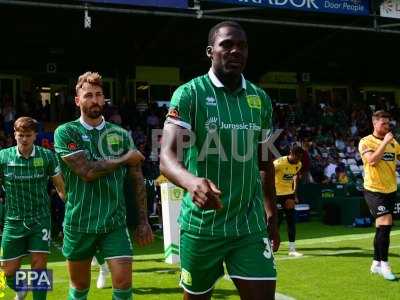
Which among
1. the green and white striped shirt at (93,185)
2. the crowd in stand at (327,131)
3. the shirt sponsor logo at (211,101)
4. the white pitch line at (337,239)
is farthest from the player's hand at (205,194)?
the crowd in stand at (327,131)

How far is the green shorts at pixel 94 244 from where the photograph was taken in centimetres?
493

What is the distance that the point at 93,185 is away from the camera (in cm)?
505

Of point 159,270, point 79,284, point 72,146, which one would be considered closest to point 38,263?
point 79,284

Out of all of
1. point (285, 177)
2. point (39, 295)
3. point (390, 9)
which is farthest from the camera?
point (390, 9)

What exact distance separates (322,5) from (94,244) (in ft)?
48.7

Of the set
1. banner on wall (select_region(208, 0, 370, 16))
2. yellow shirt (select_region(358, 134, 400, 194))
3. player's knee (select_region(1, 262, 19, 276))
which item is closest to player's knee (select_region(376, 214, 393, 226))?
yellow shirt (select_region(358, 134, 400, 194))

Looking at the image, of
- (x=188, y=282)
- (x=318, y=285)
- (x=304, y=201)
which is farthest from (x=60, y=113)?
(x=188, y=282)

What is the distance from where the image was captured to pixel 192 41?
25.0 metres

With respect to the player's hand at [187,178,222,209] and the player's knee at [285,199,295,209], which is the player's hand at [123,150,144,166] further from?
the player's knee at [285,199,295,209]

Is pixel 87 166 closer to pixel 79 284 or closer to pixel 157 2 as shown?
pixel 79 284

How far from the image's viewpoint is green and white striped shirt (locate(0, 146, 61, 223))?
6508 mm

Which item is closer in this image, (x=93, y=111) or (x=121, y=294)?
(x=121, y=294)

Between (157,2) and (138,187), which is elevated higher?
(157,2)

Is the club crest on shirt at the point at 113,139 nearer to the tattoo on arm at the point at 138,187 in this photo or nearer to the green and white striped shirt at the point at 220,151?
the tattoo on arm at the point at 138,187
